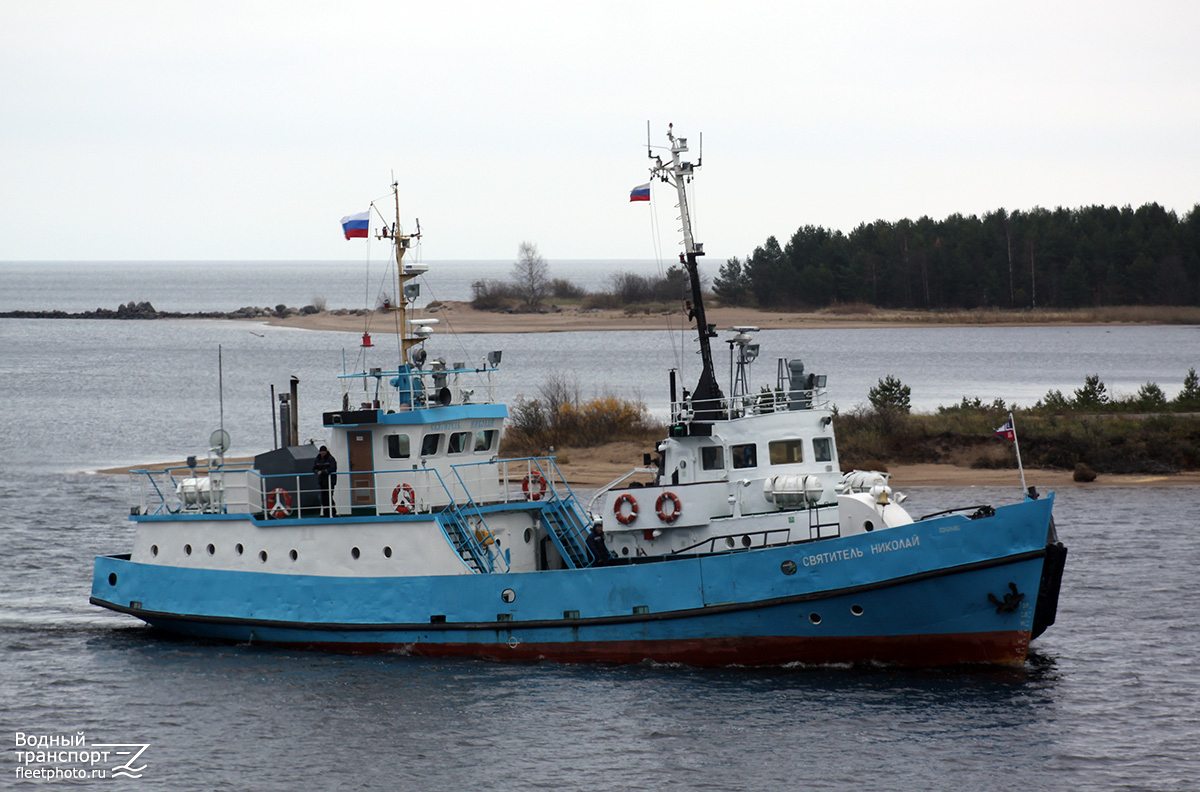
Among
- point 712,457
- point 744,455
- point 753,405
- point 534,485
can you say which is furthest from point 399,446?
point 753,405

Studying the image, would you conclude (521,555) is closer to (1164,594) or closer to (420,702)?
(420,702)

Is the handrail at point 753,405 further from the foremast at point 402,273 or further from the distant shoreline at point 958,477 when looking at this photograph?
the distant shoreline at point 958,477

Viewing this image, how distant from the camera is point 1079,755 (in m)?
17.5

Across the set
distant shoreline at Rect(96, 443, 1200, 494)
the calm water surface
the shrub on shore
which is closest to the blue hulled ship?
the calm water surface

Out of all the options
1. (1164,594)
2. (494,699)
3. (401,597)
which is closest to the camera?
(494,699)

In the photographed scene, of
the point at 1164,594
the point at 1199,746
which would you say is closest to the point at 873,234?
the point at 1164,594

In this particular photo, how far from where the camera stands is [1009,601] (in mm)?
19953

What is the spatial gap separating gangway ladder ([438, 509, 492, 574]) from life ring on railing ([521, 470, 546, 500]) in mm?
1439

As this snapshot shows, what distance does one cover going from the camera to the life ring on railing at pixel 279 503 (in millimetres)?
23031

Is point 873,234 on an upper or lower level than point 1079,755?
upper

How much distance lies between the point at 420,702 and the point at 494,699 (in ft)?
3.84

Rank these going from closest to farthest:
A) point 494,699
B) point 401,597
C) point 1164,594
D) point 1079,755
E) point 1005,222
A: point 1079,755 → point 494,699 → point 401,597 → point 1164,594 → point 1005,222

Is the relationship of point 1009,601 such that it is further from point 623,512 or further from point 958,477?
point 958,477

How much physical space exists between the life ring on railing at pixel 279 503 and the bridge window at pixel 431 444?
105 inches
